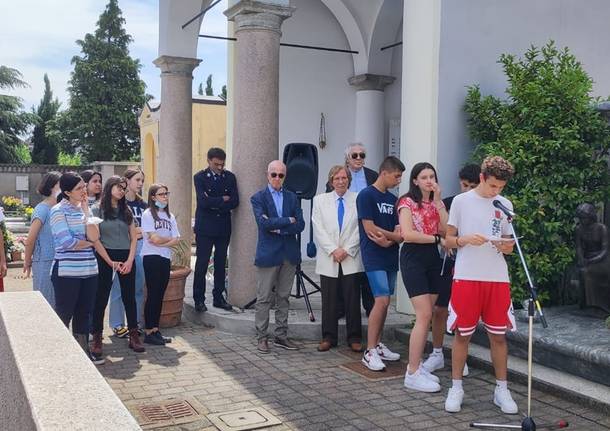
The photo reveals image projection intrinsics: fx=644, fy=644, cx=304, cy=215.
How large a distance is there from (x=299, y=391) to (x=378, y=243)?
1413 millimetres

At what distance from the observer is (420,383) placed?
505 cm

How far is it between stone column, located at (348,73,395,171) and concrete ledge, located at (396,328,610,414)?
667 cm

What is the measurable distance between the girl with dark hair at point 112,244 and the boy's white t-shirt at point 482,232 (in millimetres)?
3171

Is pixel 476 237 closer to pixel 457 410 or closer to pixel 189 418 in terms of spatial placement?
pixel 457 410

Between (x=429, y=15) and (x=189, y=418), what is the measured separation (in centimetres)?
468

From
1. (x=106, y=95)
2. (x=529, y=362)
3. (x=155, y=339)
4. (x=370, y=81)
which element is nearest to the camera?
(x=529, y=362)

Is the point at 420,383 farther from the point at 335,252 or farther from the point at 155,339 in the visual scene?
the point at 155,339

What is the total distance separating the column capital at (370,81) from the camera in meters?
11.9

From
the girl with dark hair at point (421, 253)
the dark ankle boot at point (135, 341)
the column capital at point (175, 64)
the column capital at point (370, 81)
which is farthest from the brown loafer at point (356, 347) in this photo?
the column capital at point (370, 81)

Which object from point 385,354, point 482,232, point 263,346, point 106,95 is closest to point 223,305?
point 263,346

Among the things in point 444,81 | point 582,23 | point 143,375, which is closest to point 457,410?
point 143,375

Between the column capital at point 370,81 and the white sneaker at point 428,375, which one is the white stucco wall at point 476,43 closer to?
the white sneaker at point 428,375

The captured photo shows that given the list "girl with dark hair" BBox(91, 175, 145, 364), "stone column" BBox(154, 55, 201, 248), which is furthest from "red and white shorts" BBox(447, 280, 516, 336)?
"stone column" BBox(154, 55, 201, 248)

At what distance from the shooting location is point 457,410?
4.58m
